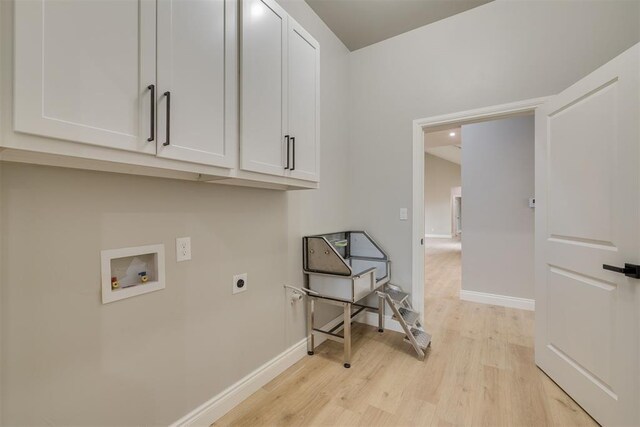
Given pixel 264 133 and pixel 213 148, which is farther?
pixel 264 133

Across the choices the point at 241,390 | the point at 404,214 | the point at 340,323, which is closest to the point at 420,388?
the point at 340,323

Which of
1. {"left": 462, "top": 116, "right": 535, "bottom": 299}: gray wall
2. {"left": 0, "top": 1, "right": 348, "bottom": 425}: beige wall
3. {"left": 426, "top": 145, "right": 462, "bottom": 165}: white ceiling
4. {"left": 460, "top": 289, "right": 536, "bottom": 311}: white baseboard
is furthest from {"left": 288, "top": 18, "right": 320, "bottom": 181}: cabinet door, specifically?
{"left": 426, "top": 145, "right": 462, "bottom": 165}: white ceiling

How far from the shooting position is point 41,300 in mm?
1021

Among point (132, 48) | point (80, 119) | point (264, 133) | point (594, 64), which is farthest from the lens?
point (594, 64)

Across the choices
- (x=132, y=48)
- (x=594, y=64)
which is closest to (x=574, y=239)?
(x=594, y=64)

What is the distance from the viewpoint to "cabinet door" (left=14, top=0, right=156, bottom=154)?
0.77 metres

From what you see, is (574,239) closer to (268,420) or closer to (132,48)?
(268,420)

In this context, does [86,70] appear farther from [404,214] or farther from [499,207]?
[499,207]

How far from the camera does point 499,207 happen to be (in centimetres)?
354

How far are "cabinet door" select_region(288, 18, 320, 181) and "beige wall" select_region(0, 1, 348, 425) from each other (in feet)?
1.17

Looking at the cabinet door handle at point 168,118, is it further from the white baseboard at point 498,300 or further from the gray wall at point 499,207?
the white baseboard at point 498,300

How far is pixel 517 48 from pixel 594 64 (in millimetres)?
536

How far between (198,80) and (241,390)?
5.90ft

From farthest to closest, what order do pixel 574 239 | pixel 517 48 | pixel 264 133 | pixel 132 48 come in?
pixel 517 48 < pixel 574 239 < pixel 264 133 < pixel 132 48
